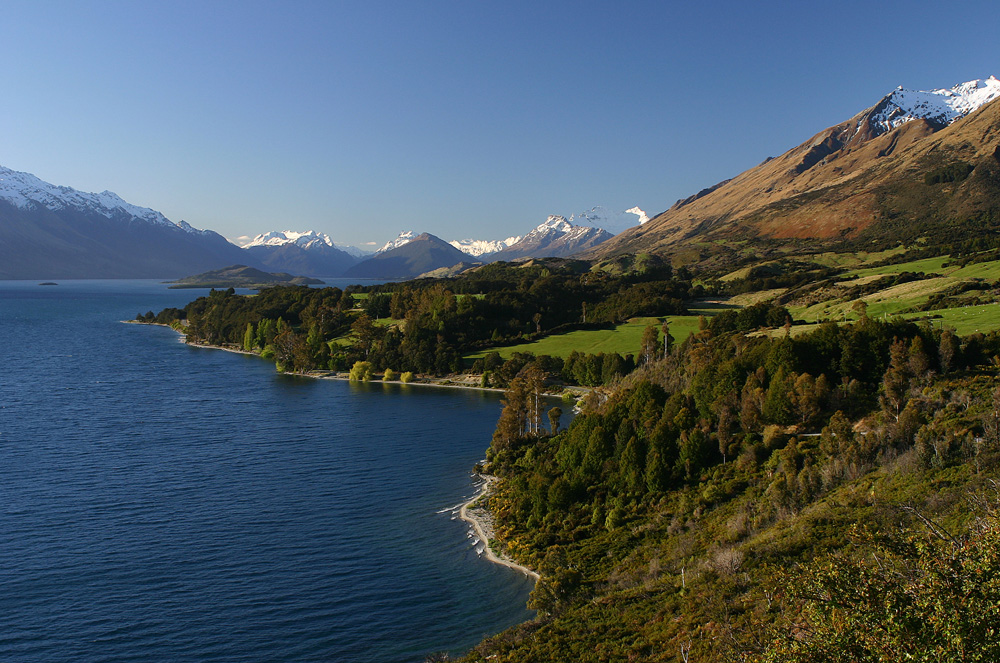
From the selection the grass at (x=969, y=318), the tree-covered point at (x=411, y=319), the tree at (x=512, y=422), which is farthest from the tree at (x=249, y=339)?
the grass at (x=969, y=318)

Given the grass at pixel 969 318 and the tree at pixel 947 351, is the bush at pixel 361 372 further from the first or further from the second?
the tree at pixel 947 351

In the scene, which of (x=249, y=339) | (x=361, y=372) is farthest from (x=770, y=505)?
(x=249, y=339)

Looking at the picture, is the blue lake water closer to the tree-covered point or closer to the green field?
the green field

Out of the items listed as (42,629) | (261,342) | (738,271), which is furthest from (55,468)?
(738,271)

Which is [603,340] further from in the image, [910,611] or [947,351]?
[910,611]

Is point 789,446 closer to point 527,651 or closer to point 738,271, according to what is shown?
point 527,651

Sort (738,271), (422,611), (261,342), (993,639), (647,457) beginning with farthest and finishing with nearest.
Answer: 1. (738,271)
2. (261,342)
3. (647,457)
4. (422,611)
5. (993,639)
